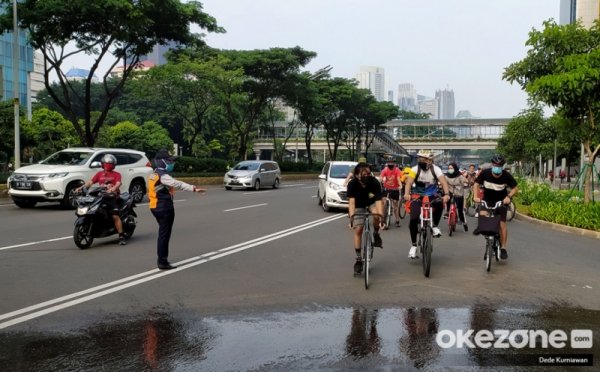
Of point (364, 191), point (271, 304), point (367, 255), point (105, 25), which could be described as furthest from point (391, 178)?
point (105, 25)

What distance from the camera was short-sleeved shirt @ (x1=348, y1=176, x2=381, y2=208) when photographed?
728 cm

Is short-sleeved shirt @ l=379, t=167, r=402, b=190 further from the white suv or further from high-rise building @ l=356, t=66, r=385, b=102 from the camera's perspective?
high-rise building @ l=356, t=66, r=385, b=102

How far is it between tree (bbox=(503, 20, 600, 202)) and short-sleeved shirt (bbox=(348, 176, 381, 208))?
7377mm

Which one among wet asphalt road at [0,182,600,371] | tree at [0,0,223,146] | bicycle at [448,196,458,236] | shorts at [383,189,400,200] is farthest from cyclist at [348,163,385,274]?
tree at [0,0,223,146]

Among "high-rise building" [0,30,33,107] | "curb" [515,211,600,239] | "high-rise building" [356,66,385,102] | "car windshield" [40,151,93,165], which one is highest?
"high-rise building" [356,66,385,102]

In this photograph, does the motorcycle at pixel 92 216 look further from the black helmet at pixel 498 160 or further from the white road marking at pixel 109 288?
the black helmet at pixel 498 160

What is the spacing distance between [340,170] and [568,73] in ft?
24.0

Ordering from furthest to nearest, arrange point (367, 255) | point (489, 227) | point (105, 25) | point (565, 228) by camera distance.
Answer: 1. point (105, 25)
2. point (565, 228)
3. point (489, 227)
4. point (367, 255)

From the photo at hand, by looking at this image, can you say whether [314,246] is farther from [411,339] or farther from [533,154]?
[533,154]

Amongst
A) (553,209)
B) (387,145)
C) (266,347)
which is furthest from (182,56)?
(387,145)

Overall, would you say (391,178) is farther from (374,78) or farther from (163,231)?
(374,78)

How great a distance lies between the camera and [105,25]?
2184 centimetres

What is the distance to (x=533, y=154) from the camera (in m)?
43.8

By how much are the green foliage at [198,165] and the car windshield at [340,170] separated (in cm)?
1572
